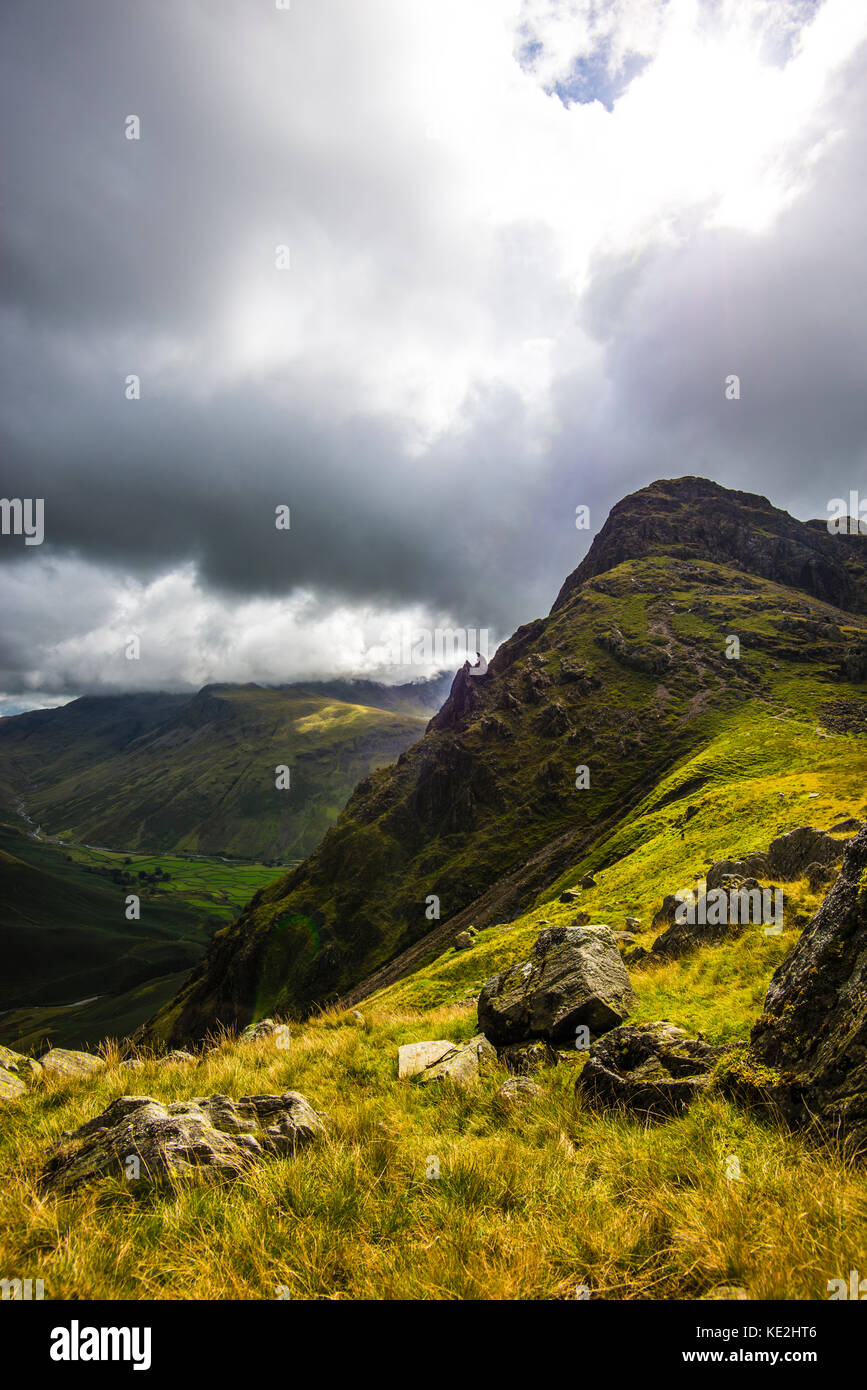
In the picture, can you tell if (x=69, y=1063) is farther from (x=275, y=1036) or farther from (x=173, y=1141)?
(x=173, y=1141)

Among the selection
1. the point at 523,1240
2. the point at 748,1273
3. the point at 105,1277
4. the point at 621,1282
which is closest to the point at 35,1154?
the point at 105,1277

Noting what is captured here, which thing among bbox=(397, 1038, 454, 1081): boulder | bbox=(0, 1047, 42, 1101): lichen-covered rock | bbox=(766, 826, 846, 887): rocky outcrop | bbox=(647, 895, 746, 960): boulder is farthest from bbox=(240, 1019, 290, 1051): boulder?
bbox=(766, 826, 846, 887): rocky outcrop

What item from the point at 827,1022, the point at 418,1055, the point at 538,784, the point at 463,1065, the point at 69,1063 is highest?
the point at 827,1022

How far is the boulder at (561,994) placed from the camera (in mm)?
10938

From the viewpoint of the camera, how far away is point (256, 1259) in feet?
14.0

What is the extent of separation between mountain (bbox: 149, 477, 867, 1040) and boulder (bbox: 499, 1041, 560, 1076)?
63865 millimetres

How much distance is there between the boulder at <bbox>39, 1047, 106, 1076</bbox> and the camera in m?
12.5

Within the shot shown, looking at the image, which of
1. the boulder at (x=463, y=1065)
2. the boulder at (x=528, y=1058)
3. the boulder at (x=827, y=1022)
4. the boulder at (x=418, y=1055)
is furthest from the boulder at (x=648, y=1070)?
the boulder at (x=418, y=1055)

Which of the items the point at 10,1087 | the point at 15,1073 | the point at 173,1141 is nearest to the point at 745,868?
the point at 173,1141

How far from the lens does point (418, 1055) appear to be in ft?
37.9

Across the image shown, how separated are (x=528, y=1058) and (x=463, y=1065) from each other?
128 cm

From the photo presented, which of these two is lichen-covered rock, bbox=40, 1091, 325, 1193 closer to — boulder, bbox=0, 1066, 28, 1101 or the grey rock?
boulder, bbox=0, 1066, 28, 1101
